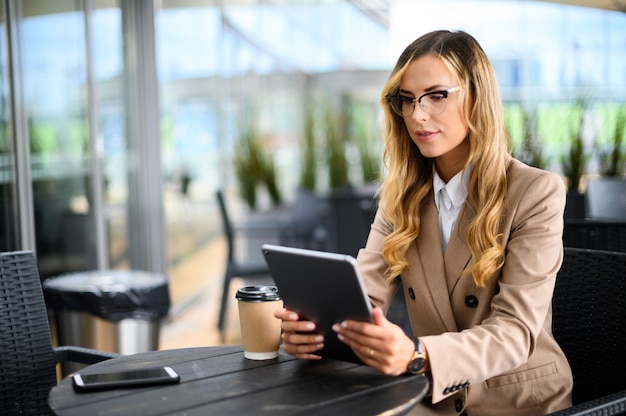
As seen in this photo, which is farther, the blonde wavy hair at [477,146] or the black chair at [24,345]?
the black chair at [24,345]

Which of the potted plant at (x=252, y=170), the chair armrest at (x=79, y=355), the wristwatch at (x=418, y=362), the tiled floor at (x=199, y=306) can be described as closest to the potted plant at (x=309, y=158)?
the potted plant at (x=252, y=170)

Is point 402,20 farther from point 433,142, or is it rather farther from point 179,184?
point 433,142

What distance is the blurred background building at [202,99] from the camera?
423cm

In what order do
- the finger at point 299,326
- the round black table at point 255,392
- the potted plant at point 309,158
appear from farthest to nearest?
the potted plant at point 309,158 → the finger at point 299,326 → the round black table at point 255,392

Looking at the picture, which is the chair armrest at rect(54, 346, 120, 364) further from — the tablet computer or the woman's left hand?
the woman's left hand

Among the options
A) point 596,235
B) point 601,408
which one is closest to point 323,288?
point 601,408

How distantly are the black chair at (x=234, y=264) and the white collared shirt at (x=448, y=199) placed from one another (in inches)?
135

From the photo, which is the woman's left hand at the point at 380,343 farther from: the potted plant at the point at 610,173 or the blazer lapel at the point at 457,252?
the potted plant at the point at 610,173

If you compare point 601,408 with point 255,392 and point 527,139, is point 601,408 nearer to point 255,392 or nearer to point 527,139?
point 255,392

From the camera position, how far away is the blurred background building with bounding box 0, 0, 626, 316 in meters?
4.23

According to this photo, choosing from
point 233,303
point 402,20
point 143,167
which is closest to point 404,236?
point 143,167

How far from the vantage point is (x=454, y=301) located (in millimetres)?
1816

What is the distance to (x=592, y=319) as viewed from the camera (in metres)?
1.96

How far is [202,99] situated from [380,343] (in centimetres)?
592
